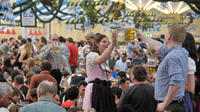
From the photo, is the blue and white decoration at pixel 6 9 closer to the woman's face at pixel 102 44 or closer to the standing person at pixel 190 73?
the woman's face at pixel 102 44

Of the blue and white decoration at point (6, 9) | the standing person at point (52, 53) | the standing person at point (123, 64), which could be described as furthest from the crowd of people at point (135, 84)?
the blue and white decoration at point (6, 9)

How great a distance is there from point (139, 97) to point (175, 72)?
1.04m

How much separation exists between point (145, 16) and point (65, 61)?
745 cm

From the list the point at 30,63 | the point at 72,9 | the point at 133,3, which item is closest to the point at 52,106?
the point at 30,63

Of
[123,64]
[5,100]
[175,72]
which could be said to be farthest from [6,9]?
[175,72]

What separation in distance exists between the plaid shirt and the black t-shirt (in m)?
3.94

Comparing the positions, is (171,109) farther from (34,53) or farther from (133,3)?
(133,3)

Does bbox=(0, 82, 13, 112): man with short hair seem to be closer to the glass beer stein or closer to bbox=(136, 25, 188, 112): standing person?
the glass beer stein

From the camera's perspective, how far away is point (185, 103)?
10.8 ft

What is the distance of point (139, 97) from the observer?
154 inches

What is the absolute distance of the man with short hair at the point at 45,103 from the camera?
3068 millimetres

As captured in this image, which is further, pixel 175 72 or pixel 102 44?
pixel 102 44

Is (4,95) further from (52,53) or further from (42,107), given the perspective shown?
(52,53)

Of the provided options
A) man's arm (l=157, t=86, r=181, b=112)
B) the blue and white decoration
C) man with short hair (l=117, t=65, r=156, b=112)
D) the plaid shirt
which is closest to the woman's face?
man with short hair (l=117, t=65, r=156, b=112)
